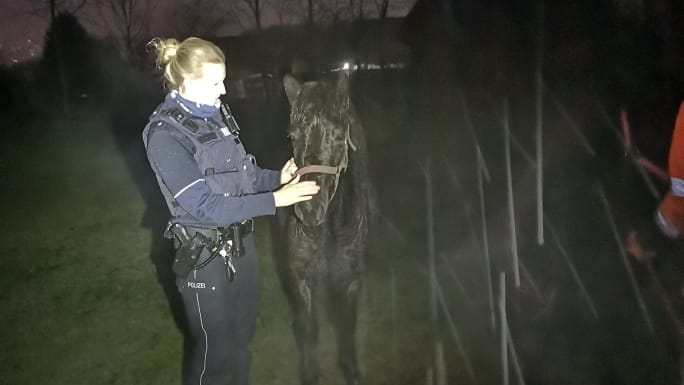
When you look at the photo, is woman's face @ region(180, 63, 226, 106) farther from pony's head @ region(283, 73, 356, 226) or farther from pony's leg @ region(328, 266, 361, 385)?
pony's leg @ region(328, 266, 361, 385)

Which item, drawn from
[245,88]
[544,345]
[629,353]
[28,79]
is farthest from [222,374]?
[28,79]

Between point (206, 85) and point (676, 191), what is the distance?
2.66m

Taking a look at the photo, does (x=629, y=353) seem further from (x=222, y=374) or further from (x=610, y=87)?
(x=610, y=87)

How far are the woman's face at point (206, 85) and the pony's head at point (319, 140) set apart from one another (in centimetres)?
67

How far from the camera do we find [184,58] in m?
1.97

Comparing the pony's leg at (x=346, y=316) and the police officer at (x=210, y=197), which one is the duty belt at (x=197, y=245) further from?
the pony's leg at (x=346, y=316)

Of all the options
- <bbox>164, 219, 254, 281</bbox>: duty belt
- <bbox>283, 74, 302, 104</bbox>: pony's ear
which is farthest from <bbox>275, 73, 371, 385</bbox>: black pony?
<bbox>164, 219, 254, 281</bbox>: duty belt

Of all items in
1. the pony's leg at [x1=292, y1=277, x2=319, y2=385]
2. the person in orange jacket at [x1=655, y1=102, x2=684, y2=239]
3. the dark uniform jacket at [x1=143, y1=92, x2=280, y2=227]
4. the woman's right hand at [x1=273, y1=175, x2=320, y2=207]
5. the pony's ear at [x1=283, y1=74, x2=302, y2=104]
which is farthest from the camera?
the pony's leg at [x1=292, y1=277, x2=319, y2=385]

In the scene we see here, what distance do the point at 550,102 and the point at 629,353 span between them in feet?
23.9

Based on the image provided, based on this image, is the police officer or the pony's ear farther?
the pony's ear

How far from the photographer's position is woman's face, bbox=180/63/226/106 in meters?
2.01

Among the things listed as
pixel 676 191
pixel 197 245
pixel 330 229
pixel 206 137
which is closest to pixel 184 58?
pixel 206 137

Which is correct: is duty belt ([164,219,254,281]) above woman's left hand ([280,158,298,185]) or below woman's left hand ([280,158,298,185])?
below

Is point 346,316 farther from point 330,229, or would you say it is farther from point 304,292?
point 330,229
